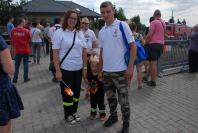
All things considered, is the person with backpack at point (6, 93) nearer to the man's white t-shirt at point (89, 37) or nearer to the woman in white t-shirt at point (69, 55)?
the woman in white t-shirt at point (69, 55)

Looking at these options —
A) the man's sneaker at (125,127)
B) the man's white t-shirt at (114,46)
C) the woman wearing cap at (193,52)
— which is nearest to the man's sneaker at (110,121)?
the man's sneaker at (125,127)

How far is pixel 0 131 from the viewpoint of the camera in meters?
3.39

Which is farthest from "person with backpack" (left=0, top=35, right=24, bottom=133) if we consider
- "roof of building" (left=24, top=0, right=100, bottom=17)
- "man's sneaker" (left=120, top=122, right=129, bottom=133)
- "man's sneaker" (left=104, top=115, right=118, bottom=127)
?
"roof of building" (left=24, top=0, right=100, bottom=17)

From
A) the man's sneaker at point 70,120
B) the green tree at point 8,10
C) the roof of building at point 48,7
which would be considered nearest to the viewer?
the man's sneaker at point 70,120

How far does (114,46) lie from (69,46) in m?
0.83

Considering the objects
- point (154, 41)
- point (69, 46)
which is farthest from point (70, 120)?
point (154, 41)

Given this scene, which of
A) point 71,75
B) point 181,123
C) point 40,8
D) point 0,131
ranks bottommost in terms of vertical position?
point 181,123

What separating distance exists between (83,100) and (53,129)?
5.97ft

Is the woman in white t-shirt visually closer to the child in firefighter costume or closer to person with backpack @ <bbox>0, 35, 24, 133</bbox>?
the child in firefighter costume

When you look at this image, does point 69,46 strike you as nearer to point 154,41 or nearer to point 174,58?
point 154,41

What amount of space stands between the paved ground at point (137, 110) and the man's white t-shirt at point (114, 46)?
111 centimetres

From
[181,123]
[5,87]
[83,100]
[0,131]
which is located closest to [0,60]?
[5,87]

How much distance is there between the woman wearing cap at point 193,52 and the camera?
33.0 ft

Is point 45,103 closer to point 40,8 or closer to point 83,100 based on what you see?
point 83,100
